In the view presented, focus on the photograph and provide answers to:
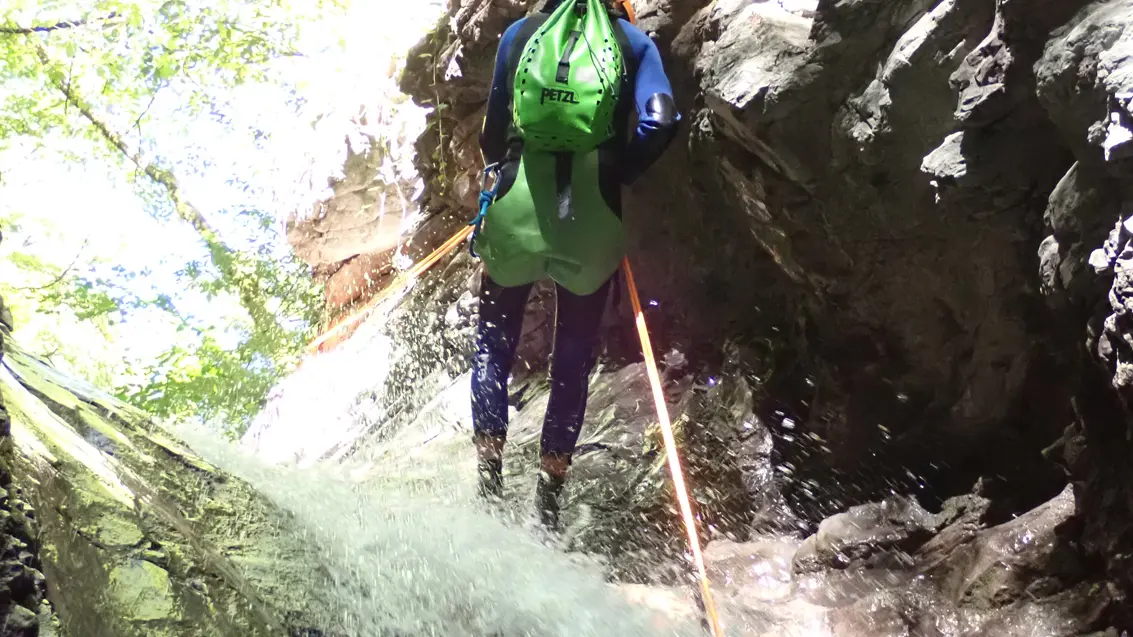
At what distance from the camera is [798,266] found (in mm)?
2770

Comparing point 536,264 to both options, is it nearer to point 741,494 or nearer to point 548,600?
point 548,600

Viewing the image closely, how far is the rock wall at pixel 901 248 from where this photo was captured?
156cm

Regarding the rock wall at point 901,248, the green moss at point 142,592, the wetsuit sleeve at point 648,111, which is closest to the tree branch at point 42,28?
the rock wall at point 901,248

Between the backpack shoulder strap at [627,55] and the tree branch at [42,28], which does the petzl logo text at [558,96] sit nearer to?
the backpack shoulder strap at [627,55]

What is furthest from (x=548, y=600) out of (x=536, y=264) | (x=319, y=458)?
(x=319, y=458)

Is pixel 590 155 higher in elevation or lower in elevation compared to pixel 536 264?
higher

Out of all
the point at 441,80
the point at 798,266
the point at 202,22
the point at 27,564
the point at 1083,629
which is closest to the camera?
the point at 27,564

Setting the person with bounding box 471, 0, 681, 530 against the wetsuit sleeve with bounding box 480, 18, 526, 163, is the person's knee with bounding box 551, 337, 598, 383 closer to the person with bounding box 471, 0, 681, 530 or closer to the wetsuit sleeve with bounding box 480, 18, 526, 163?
the person with bounding box 471, 0, 681, 530

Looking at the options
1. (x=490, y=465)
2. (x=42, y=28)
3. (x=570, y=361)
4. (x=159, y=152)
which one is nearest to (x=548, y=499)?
(x=490, y=465)

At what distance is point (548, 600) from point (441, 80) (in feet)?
12.2

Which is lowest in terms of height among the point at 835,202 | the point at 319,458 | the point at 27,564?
the point at 319,458

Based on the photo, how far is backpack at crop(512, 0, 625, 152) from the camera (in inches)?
87.0

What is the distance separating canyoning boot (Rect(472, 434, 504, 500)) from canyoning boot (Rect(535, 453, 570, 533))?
194 mm

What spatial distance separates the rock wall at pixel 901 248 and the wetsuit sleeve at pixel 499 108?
2.69 ft
